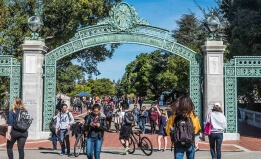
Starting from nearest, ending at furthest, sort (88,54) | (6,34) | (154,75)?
(6,34)
(88,54)
(154,75)

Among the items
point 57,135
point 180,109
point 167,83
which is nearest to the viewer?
point 180,109

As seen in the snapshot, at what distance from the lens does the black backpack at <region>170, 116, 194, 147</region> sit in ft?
18.9

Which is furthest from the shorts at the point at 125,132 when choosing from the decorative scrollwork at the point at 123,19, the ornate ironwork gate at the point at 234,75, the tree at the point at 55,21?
the tree at the point at 55,21

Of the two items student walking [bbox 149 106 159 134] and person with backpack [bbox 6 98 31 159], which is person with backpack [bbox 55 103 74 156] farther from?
student walking [bbox 149 106 159 134]

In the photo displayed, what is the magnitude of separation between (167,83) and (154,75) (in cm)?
1024

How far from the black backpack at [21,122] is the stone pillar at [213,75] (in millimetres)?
7917

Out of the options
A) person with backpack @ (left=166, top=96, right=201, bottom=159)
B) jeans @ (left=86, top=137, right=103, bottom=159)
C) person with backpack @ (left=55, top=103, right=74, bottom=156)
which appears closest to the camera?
person with backpack @ (left=166, top=96, right=201, bottom=159)

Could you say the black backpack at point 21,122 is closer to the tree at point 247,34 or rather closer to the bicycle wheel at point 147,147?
the bicycle wheel at point 147,147

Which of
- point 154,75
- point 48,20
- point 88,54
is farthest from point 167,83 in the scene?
point 48,20

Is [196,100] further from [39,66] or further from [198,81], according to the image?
[39,66]

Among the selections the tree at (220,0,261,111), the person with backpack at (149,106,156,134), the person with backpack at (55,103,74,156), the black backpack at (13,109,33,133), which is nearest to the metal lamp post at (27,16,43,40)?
the person with backpack at (55,103,74,156)

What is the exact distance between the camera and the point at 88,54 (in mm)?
23547

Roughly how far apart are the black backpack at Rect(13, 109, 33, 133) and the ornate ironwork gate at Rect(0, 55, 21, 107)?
6.45 m

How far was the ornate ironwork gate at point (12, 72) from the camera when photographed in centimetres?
1417
